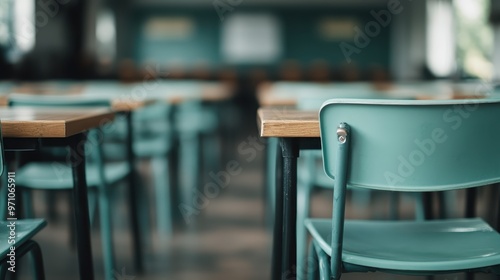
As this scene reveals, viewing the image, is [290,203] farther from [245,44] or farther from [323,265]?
[245,44]

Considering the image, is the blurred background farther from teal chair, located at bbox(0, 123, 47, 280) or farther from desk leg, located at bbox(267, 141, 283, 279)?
teal chair, located at bbox(0, 123, 47, 280)

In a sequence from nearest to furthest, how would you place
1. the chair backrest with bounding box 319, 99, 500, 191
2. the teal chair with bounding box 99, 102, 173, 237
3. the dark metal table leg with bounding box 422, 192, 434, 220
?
the chair backrest with bounding box 319, 99, 500, 191, the dark metal table leg with bounding box 422, 192, 434, 220, the teal chair with bounding box 99, 102, 173, 237

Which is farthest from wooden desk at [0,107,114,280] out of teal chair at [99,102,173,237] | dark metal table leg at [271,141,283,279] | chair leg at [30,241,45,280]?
teal chair at [99,102,173,237]

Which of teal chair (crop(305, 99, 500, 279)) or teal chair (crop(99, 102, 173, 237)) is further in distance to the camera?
teal chair (crop(99, 102, 173, 237))

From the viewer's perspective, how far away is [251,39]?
11.0 meters

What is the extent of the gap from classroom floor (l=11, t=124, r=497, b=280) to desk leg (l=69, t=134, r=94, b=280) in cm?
72

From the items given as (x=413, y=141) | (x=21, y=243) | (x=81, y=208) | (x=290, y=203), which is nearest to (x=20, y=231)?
(x=21, y=243)

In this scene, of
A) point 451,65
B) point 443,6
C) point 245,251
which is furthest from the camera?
point 443,6

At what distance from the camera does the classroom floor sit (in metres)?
2.03

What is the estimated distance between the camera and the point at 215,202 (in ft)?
10.6

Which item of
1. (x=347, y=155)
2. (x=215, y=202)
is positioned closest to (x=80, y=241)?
(x=347, y=155)

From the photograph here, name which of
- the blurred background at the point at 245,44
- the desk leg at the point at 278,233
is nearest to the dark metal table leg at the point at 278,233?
the desk leg at the point at 278,233

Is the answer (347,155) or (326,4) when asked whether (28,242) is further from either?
(326,4)

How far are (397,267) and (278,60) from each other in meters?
10.3
